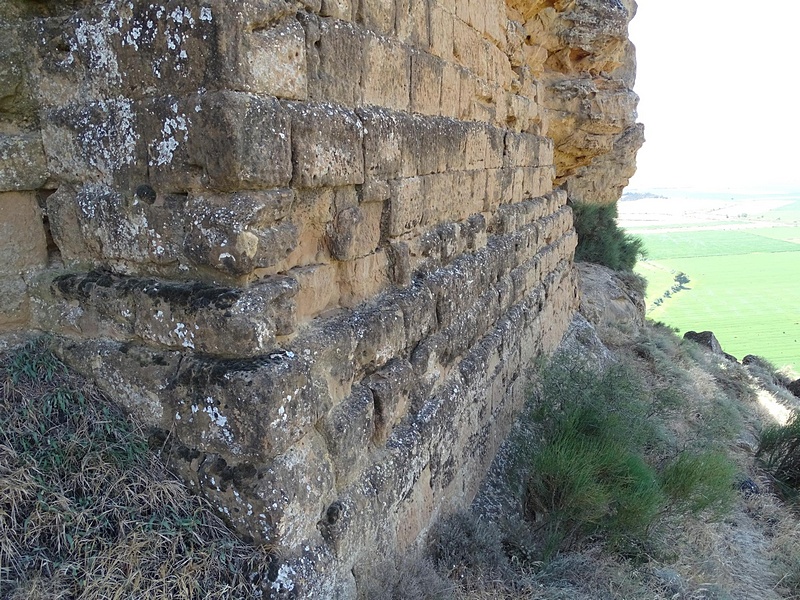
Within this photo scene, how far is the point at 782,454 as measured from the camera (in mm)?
6062

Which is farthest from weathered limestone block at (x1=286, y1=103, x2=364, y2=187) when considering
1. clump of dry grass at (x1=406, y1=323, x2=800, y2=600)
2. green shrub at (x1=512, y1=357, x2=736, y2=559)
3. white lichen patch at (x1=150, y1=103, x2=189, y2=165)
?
green shrub at (x1=512, y1=357, x2=736, y2=559)

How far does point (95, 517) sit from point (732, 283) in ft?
180

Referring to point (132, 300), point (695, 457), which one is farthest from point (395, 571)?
point (695, 457)

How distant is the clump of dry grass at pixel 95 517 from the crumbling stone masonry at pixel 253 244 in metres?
0.09

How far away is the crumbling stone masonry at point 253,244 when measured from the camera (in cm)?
181

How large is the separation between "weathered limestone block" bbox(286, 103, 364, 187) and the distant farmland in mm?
27427

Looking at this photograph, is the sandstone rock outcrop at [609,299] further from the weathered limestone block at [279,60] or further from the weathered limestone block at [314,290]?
the weathered limestone block at [279,60]

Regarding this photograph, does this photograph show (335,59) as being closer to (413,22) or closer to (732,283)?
(413,22)

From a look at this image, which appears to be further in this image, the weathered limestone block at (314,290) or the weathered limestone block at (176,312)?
the weathered limestone block at (314,290)

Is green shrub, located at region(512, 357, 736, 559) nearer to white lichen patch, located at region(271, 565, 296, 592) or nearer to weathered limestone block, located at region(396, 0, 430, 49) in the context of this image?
white lichen patch, located at region(271, 565, 296, 592)

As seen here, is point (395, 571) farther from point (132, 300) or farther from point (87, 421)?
point (132, 300)

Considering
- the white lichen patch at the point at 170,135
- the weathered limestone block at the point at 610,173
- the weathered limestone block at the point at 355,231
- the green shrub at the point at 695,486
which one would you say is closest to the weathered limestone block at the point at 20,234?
the white lichen patch at the point at 170,135

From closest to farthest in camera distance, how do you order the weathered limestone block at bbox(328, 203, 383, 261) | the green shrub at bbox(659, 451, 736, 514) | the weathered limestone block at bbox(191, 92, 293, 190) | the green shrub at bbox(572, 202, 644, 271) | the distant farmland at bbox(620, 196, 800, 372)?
the weathered limestone block at bbox(191, 92, 293, 190), the weathered limestone block at bbox(328, 203, 383, 261), the green shrub at bbox(659, 451, 736, 514), the green shrub at bbox(572, 202, 644, 271), the distant farmland at bbox(620, 196, 800, 372)

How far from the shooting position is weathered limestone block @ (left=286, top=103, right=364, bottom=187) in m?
1.99
